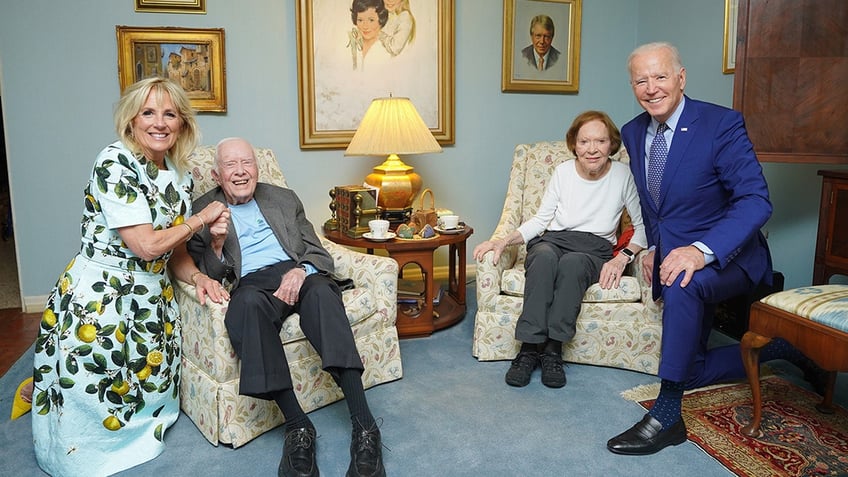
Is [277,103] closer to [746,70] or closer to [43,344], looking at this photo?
[43,344]

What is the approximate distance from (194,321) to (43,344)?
1.43 ft

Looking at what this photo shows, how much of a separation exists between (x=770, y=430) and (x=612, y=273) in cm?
77

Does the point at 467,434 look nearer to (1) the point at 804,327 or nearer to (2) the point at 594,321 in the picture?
(2) the point at 594,321

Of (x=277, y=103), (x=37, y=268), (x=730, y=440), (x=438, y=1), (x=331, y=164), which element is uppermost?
(x=438, y=1)

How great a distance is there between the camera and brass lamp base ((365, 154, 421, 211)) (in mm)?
3293

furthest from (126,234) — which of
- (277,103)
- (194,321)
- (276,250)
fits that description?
(277,103)

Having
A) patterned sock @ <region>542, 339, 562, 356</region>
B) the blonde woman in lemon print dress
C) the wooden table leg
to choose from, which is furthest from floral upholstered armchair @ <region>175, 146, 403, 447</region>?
the wooden table leg

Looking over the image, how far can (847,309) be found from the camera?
1.88m

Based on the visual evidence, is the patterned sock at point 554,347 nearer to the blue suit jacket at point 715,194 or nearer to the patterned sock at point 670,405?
the blue suit jacket at point 715,194

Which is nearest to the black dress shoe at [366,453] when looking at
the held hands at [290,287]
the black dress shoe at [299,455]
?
the black dress shoe at [299,455]

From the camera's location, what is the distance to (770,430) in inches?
86.2

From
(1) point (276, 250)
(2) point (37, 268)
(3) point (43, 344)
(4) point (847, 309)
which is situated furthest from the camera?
(2) point (37, 268)

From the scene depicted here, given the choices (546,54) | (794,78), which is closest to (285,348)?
(794,78)

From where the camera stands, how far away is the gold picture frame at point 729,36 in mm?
3430
